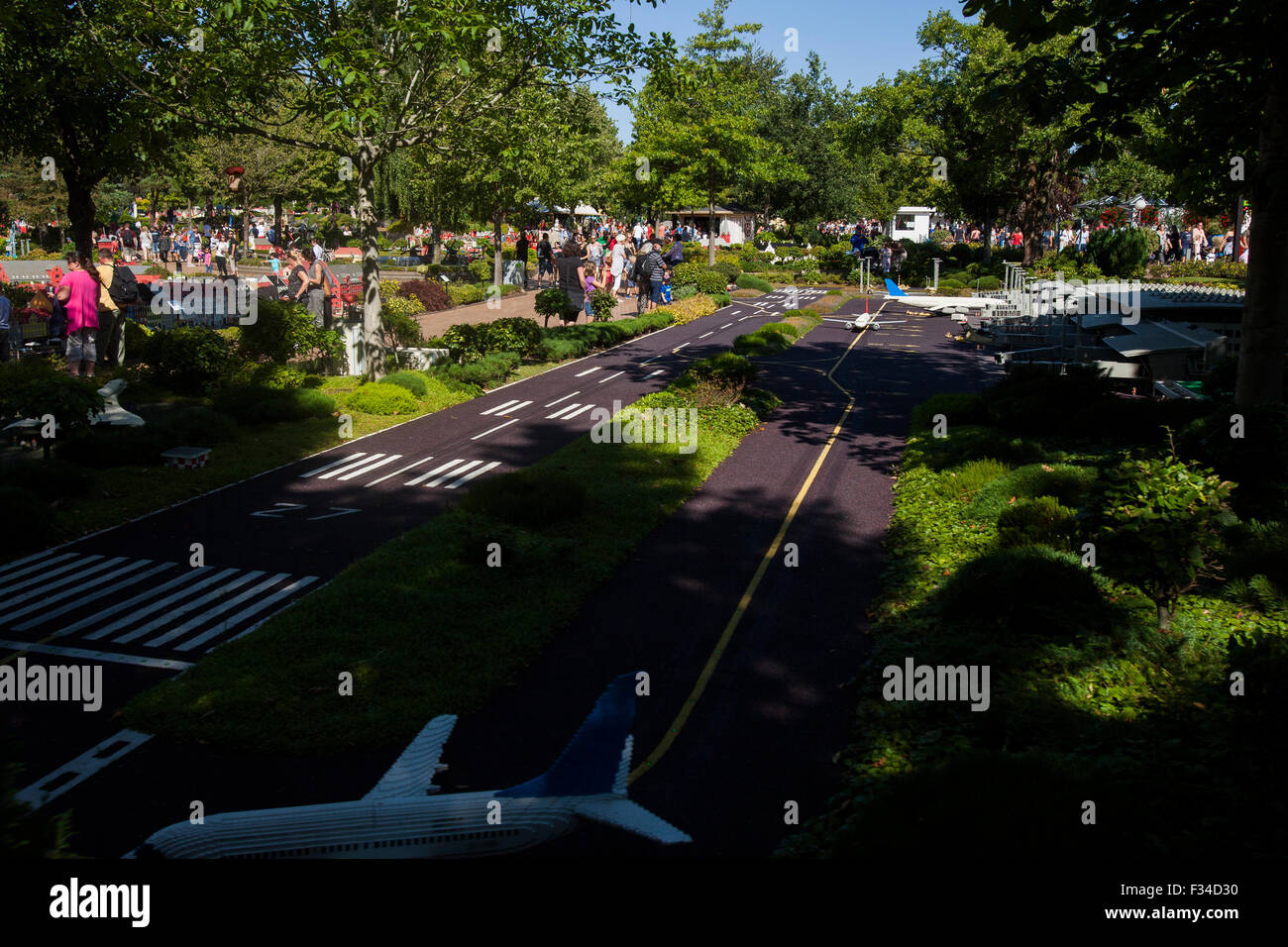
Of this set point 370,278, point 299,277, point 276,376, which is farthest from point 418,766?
point 299,277

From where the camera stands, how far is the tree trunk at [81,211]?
2038 centimetres

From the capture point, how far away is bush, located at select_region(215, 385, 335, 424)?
1795 cm

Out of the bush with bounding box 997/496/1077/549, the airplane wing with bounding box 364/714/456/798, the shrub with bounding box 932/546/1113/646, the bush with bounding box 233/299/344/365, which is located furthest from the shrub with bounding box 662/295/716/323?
the airplane wing with bounding box 364/714/456/798

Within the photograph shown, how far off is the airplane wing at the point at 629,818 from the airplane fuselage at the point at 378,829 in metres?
0.13

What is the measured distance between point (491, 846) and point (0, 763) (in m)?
2.75

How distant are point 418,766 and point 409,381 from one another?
48.0 ft

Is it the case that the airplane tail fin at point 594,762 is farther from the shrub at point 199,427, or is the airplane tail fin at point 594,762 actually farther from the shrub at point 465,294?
the shrub at point 465,294

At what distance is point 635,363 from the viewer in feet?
88.2

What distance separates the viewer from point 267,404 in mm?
18109

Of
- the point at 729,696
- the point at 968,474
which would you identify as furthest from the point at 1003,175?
the point at 729,696

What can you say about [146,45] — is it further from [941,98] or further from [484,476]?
[941,98]

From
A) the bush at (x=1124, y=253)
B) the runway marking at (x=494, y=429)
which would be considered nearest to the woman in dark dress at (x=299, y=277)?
the runway marking at (x=494, y=429)

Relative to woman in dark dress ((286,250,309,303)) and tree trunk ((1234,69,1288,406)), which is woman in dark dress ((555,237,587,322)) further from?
tree trunk ((1234,69,1288,406))

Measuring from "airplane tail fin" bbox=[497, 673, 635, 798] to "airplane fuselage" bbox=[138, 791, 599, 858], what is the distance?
14cm
